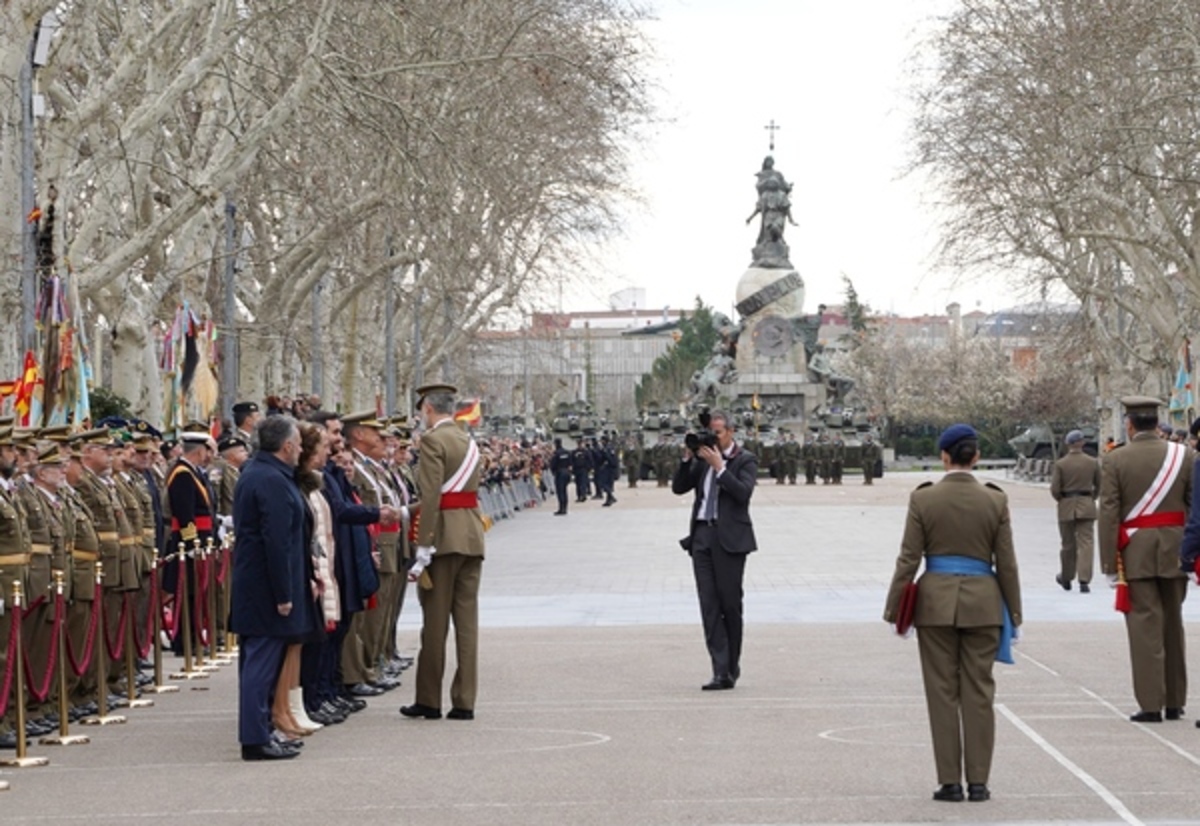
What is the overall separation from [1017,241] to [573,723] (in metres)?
44.1

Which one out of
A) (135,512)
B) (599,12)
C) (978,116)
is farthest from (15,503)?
(978,116)

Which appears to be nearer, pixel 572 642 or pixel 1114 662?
pixel 1114 662

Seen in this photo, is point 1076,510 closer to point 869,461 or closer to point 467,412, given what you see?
point 467,412

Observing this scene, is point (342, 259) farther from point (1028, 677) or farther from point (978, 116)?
point (1028, 677)

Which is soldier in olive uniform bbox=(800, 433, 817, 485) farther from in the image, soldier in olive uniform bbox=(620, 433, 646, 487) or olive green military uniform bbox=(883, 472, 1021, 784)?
olive green military uniform bbox=(883, 472, 1021, 784)

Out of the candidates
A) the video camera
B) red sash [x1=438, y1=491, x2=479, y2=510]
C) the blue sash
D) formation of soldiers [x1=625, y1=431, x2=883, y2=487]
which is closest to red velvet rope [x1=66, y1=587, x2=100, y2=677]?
red sash [x1=438, y1=491, x2=479, y2=510]

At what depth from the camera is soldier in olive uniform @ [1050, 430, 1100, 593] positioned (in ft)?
84.0

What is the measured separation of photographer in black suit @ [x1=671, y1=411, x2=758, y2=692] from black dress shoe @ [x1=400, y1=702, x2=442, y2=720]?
2.31 m

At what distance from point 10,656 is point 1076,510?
1509cm

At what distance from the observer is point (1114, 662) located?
1753cm

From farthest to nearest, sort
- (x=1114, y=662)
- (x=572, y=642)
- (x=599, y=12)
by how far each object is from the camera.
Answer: (x=599, y=12) → (x=572, y=642) → (x=1114, y=662)

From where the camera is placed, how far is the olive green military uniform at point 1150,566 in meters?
14.1

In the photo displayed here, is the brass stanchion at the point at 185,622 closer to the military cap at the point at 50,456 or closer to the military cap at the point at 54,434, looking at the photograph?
the military cap at the point at 54,434

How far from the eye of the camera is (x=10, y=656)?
13.1 m
